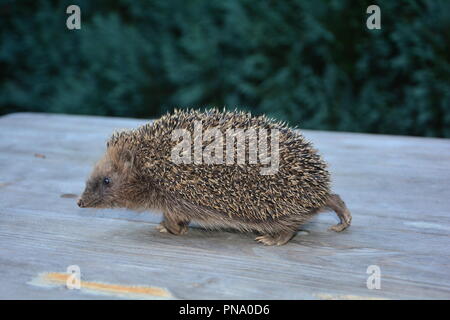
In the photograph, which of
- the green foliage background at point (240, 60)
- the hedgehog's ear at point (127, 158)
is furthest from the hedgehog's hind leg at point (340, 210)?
the green foliage background at point (240, 60)

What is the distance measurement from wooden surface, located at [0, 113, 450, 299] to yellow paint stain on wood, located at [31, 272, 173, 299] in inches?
1.1

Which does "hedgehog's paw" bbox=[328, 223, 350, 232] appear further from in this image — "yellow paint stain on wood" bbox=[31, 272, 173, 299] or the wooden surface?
"yellow paint stain on wood" bbox=[31, 272, 173, 299]

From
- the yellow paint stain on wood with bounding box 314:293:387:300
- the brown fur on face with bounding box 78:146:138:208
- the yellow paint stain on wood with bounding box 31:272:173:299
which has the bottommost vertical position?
the yellow paint stain on wood with bounding box 314:293:387:300

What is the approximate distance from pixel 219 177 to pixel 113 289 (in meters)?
0.68

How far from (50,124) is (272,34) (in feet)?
7.41

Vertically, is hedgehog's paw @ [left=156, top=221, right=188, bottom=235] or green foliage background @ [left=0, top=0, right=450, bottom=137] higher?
green foliage background @ [left=0, top=0, right=450, bottom=137]

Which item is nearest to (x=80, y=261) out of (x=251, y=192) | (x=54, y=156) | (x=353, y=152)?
(x=251, y=192)

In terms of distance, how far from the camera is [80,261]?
222 centimetres

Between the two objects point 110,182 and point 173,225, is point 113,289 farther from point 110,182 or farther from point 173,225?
point 110,182

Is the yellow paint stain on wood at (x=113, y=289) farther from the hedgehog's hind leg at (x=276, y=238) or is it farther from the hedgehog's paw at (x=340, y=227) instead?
the hedgehog's paw at (x=340, y=227)

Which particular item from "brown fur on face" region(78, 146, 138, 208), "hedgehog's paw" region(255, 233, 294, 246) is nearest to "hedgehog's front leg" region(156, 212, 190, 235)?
"brown fur on face" region(78, 146, 138, 208)

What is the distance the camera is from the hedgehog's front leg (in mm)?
2525

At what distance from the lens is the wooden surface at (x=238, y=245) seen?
2.02m

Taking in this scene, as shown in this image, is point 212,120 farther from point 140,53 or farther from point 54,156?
point 140,53
